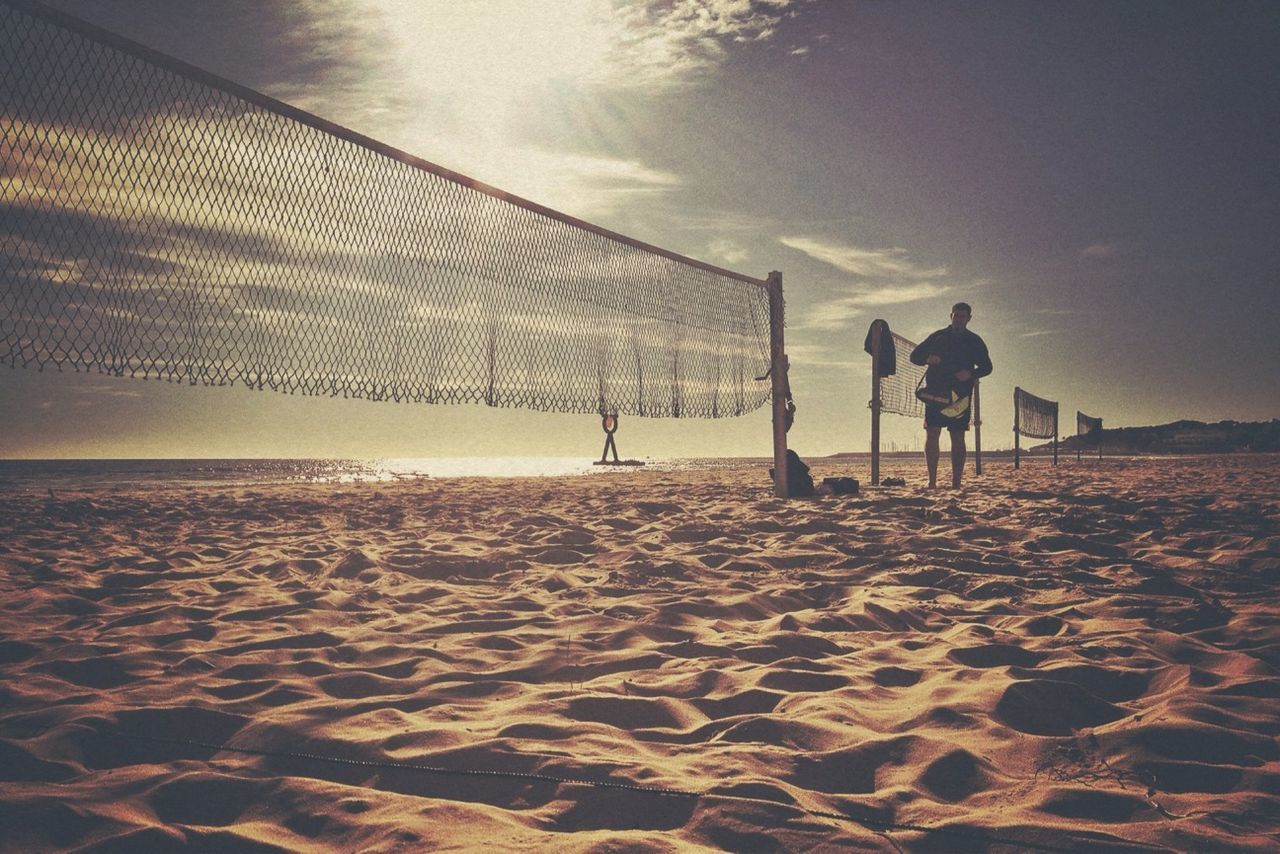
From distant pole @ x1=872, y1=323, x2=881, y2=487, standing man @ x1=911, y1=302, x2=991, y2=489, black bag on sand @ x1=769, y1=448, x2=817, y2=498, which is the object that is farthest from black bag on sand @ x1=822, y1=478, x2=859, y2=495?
distant pole @ x1=872, y1=323, x2=881, y2=487

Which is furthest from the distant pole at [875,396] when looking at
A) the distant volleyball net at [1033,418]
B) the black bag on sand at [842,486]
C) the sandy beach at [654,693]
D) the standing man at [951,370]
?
the distant volleyball net at [1033,418]

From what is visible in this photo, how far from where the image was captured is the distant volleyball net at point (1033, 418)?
17.1 m

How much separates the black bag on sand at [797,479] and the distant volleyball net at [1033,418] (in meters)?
8.96

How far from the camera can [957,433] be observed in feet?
29.4

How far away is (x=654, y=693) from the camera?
8.70 feet

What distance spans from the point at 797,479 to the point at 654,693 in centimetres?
648

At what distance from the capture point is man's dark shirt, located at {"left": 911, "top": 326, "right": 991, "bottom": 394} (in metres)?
8.57

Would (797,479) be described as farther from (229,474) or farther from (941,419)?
(229,474)

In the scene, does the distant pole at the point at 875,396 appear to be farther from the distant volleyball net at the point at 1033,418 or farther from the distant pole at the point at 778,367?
the distant volleyball net at the point at 1033,418

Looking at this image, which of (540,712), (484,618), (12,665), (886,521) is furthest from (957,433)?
(12,665)

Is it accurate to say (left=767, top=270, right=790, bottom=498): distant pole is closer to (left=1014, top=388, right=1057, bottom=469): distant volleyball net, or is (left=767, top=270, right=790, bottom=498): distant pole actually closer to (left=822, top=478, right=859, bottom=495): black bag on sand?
(left=822, top=478, right=859, bottom=495): black bag on sand

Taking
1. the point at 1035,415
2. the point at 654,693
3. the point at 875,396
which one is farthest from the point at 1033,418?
the point at 654,693

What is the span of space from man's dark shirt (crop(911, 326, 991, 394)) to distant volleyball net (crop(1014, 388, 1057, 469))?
26.8 ft

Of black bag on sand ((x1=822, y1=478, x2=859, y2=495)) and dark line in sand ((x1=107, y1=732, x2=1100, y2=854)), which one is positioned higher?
black bag on sand ((x1=822, y1=478, x2=859, y2=495))
